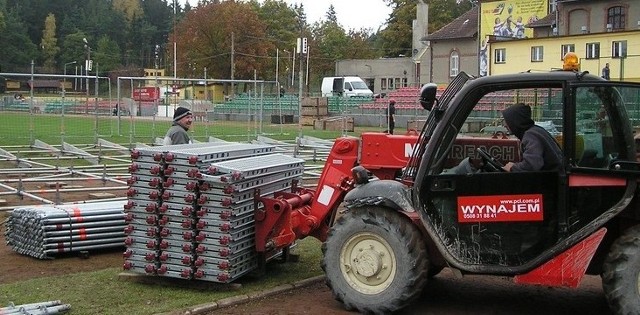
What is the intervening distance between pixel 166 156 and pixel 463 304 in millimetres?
3269

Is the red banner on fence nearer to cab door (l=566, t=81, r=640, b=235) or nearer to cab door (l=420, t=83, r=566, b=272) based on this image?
cab door (l=420, t=83, r=566, b=272)

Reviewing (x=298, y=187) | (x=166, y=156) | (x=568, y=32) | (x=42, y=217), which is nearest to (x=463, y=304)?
(x=298, y=187)

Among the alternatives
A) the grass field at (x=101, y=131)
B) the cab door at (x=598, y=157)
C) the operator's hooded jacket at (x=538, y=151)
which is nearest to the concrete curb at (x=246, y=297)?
the operator's hooded jacket at (x=538, y=151)

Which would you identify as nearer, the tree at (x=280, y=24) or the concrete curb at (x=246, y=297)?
the concrete curb at (x=246, y=297)

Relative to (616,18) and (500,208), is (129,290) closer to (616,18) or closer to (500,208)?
(500,208)

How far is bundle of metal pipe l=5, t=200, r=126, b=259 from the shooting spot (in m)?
9.27

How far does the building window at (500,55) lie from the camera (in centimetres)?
5154

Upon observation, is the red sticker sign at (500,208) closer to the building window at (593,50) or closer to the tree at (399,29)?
the building window at (593,50)

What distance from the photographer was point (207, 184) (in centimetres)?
778

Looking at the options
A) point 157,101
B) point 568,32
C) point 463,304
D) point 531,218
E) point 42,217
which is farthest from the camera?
point 568,32

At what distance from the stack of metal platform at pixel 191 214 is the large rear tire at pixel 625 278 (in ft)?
11.5

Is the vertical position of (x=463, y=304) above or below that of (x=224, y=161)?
below

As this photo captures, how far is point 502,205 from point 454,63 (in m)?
64.4

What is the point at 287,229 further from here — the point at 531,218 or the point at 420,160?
the point at 531,218
